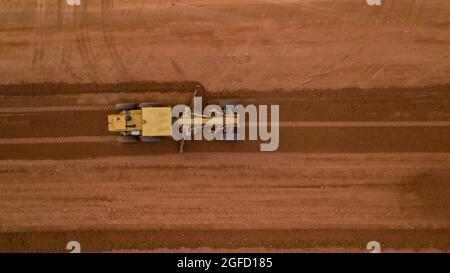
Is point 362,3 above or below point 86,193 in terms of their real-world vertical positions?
above

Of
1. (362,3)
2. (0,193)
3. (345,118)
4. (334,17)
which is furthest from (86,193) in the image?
(362,3)

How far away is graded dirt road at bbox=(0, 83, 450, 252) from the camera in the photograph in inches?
382

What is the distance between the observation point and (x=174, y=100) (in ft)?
32.7

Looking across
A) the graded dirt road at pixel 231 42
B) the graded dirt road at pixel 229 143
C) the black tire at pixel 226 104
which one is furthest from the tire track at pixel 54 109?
the black tire at pixel 226 104

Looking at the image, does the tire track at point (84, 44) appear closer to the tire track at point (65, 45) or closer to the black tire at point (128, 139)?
the tire track at point (65, 45)

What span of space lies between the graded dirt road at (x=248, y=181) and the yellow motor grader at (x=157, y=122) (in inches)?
12.9

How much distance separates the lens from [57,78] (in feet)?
32.9

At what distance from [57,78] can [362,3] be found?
8151 millimetres

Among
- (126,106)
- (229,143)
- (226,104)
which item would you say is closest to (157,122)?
(126,106)

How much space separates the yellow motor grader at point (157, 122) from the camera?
31.1ft

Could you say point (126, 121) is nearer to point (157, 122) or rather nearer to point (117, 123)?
point (117, 123)

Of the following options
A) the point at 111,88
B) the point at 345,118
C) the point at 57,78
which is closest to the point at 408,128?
the point at 345,118
